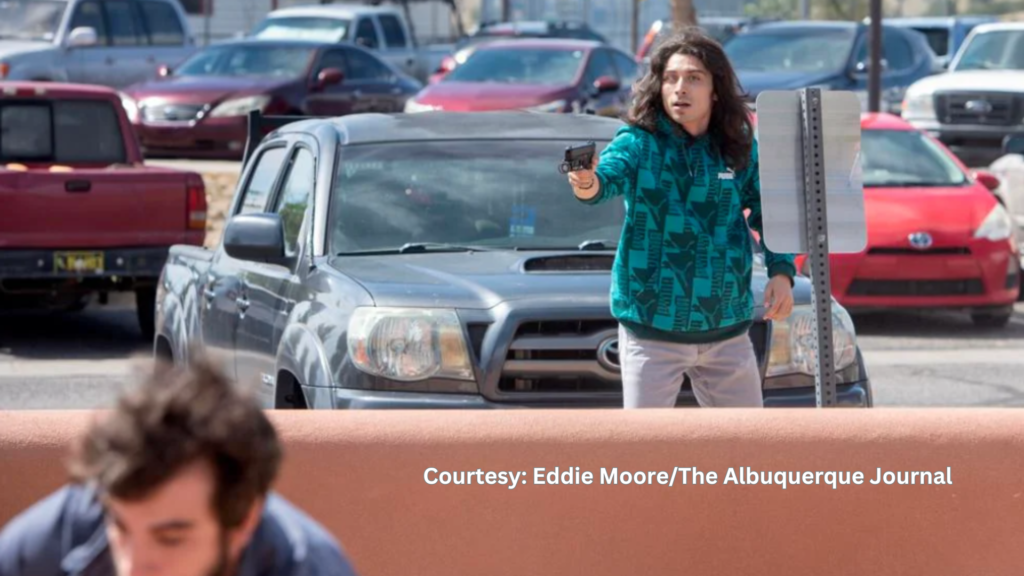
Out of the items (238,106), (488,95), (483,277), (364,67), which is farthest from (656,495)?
(364,67)

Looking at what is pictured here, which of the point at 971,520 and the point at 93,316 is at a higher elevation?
the point at 971,520

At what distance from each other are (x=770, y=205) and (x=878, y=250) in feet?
23.9

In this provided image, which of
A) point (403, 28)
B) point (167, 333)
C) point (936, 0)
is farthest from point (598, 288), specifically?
point (936, 0)

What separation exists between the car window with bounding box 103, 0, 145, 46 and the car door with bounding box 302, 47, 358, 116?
3.79 metres

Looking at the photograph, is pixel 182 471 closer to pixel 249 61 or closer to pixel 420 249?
pixel 420 249

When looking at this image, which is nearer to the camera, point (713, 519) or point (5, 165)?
point (713, 519)

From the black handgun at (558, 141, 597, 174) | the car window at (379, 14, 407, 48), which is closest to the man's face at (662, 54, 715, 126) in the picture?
the black handgun at (558, 141, 597, 174)

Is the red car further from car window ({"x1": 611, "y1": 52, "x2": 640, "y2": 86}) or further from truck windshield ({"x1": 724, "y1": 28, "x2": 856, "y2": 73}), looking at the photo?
car window ({"x1": 611, "y1": 52, "x2": 640, "y2": 86})

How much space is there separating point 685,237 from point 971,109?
16.5 meters

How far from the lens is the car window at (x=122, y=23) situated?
2439 centimetres

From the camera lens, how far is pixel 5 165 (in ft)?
42.5

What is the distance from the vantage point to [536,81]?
67.4 ft

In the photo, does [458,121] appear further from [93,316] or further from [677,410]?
[93,316]

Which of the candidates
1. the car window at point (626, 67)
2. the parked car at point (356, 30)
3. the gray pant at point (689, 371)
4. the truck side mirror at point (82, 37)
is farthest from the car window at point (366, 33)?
the gray pant at point (689, 371)
